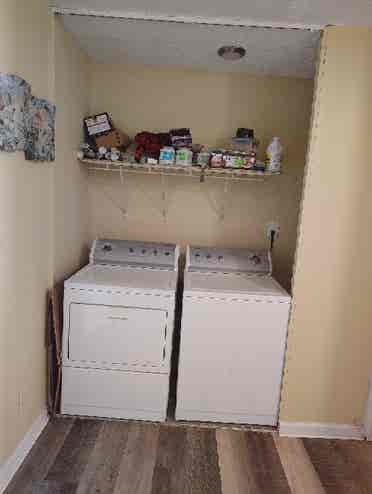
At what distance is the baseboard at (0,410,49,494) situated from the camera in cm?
169

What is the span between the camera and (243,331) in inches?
85.4

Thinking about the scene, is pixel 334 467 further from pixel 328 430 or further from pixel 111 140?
pixel 111 140

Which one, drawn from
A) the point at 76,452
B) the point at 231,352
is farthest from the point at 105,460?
the point at 231,352

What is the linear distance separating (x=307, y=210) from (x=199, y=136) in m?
1.09

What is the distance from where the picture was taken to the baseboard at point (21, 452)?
1.69 metres

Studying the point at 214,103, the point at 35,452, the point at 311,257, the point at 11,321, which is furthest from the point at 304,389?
the point at 214,103

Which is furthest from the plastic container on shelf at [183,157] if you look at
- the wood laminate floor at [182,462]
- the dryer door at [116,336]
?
the wood laminate floor at [182,462]

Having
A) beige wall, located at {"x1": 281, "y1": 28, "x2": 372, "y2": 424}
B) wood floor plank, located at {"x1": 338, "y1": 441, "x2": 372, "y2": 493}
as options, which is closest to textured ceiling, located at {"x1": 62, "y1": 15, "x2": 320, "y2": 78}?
beige wall, located at {"x1": 281, "y1": 28, "x2": 372, "y2": 424}

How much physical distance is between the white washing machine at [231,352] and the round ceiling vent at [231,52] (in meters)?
1.47

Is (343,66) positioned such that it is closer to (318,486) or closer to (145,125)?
(145,125)

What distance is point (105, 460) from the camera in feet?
6.26

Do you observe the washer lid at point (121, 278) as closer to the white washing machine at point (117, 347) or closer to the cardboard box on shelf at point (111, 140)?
the white washing machine at point (117, 347)

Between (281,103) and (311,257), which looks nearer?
(311,257)

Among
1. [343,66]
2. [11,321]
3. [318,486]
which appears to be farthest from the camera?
[343,66]
